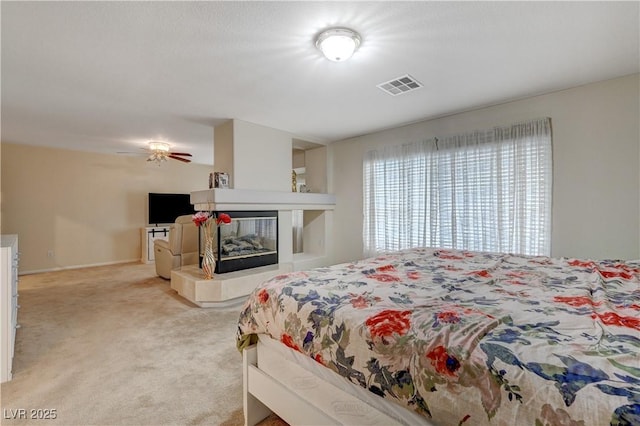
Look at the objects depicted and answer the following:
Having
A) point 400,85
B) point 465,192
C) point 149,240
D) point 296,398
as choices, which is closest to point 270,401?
point 296,398

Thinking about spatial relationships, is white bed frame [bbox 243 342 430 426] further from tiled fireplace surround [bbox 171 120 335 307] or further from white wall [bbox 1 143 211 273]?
white wall [bbox 1 143 211 273]

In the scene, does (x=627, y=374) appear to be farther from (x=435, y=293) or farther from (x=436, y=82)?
(x=436, y=82)

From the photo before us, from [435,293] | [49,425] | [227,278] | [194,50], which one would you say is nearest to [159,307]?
[227,278]

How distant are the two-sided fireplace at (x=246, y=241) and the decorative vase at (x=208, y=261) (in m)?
0.13

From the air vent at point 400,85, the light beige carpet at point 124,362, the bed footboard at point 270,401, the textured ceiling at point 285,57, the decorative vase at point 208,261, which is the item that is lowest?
the light beige carpet at point 124,362

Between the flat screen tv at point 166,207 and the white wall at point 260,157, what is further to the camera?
the flat screen tv at point 166,207

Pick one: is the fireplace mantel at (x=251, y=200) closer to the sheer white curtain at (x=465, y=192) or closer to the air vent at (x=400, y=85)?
the sheer white curtain at (x=465, y=192)

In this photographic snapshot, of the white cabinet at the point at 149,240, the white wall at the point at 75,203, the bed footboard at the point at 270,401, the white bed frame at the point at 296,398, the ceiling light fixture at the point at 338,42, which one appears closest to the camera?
the white bed frame at the point at 296,398

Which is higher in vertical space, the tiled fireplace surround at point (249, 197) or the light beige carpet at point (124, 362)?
the tiled fireplace surround at point (249, 197)

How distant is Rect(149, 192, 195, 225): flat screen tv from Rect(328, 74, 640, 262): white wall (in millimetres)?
6385

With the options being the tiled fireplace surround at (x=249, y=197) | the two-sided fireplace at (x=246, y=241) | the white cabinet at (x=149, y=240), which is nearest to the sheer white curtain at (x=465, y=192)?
the tiled fireplace surround at (x=249, y=197)

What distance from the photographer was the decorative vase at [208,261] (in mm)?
3564

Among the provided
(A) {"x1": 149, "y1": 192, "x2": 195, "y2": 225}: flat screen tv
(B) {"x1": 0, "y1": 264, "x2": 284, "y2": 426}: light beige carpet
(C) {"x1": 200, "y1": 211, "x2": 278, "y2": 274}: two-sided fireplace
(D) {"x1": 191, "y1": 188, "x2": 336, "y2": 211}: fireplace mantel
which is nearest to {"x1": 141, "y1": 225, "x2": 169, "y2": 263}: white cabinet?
(A) {"x1": 149, "y1": 192, "x2": 195, "y2": 225}: flat screen tv

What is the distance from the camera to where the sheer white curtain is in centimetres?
313
